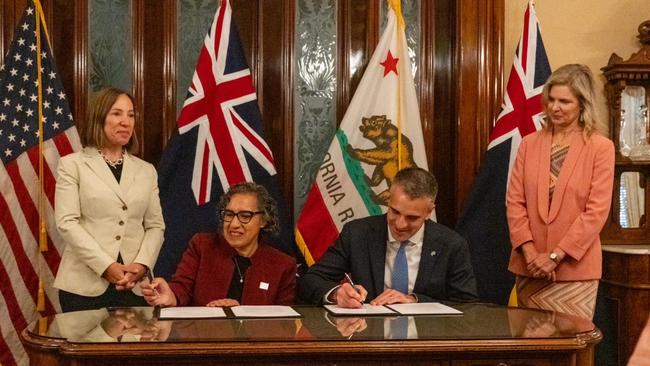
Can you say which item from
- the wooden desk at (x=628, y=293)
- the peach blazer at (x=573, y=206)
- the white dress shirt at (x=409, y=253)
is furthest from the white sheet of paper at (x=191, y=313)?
the wooden desk at (x=628, y=293)

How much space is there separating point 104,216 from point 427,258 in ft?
4.18

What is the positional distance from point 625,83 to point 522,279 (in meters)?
1.40

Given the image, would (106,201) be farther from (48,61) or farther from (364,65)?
(364,65)

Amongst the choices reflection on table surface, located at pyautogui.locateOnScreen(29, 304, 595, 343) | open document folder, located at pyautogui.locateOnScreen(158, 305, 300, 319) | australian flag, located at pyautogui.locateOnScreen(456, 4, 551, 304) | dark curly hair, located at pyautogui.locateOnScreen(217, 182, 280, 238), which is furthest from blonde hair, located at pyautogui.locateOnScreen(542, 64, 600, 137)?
open document folder, located at pyautogui.locateOnScreen(158, 305, 300, 319)

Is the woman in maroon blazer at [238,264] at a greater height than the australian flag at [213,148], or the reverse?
the australian flag at [213,148]

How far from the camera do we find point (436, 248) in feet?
9.27

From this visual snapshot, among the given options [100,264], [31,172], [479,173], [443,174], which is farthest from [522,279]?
[31,172]

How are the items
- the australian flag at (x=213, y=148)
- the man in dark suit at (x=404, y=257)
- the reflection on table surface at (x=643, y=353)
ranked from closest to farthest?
the reflection on table surface at (x=643, y=353) → the man in dark suit at (x=404, y=257) → the australian flag at (x=213, y=148)

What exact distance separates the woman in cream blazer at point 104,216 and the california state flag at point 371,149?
94 cm

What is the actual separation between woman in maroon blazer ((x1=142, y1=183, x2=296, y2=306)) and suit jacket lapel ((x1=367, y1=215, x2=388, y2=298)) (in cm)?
27

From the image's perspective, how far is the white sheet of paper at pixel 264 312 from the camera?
92.3 inches

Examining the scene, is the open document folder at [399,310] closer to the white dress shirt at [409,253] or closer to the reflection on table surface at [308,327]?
the reflection on table surface at [308,327]

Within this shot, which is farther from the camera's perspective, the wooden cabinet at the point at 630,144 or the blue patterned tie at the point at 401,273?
the wooden cabinet at the point at 630,144

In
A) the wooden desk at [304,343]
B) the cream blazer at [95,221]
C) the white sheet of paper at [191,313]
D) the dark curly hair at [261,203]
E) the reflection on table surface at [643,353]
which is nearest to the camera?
the reflection on table surface at [643,353]
